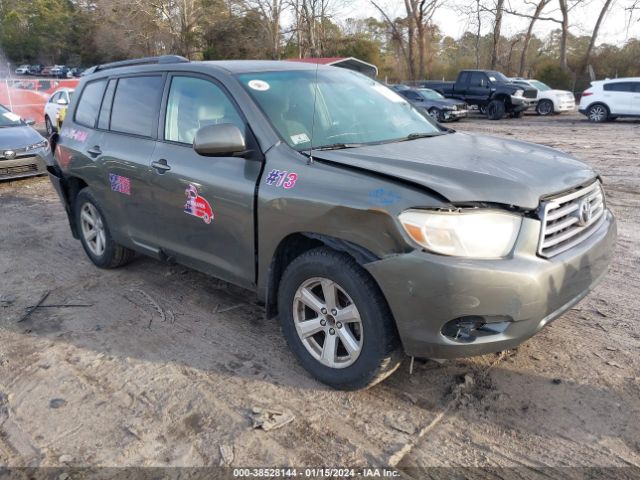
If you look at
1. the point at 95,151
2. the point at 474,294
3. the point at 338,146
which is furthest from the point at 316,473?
the point at 95,151

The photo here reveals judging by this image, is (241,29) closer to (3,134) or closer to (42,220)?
(3,134)

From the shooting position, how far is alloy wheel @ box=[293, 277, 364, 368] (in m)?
2.93

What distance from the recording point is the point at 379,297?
8.94ft

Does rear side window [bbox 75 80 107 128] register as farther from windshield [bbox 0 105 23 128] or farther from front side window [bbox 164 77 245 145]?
windshield [bbox 0 105 23 128]

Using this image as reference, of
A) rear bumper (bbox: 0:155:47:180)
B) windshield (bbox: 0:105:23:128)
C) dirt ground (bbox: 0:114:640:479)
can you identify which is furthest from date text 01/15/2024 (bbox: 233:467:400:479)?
windshield (bbox: 0:105:23:128)

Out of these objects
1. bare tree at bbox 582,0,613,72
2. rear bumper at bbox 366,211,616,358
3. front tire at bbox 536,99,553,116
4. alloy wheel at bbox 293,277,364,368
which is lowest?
alloy wheel at bbox 293,277,364,368

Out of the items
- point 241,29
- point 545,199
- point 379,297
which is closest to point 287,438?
point 379,297

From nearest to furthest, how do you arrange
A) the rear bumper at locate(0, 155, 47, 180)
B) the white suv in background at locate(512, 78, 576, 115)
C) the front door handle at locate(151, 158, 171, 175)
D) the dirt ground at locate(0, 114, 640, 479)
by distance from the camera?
the dirt ground at locate(0, 114, 640, 479) < the front door handle at locate(151, 158, 171, 175) < the rear bumper at locate(0, 155, 47, 180) < the white suv in background at locate(512, 78, 576, 115)

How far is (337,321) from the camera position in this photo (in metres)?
2.97

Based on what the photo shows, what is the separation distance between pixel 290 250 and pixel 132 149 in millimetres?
1822

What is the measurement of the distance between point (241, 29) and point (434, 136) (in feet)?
148

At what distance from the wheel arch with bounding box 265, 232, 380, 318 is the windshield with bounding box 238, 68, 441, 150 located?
0.57 metres

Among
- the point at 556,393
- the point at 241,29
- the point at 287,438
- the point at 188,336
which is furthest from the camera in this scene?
the point at 241,29

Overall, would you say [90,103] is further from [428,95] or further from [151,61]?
[428,95]
